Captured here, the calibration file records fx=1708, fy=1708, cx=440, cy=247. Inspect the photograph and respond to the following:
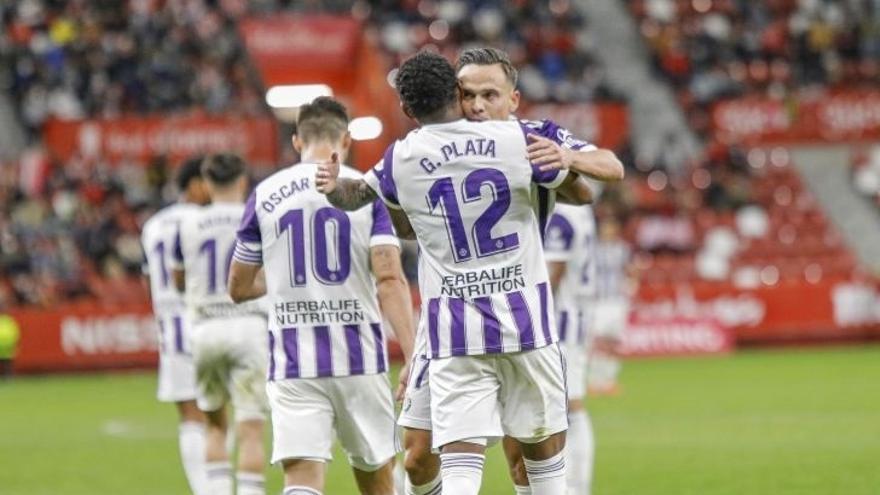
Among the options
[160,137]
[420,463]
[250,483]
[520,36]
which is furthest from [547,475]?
[520,36]

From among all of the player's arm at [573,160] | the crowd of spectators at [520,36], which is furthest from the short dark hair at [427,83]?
the crowd of spectators at [520,36]

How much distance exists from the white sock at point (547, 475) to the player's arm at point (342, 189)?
4.37ft

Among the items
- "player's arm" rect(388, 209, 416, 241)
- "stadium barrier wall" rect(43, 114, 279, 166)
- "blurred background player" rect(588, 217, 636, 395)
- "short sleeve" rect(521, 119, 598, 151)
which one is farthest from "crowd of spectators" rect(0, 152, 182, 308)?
"short sleeve" rect(521, 119, 598, 151)

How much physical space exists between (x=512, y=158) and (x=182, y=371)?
4918 mm

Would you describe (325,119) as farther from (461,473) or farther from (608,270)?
(608,270)

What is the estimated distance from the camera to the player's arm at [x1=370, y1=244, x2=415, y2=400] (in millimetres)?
7762

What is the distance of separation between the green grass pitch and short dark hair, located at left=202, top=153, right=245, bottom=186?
288 centimetres

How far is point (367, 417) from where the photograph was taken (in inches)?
313

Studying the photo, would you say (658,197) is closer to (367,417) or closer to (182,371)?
(182,371)

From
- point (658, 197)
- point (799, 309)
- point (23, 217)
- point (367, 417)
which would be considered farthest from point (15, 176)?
point (367, 417)

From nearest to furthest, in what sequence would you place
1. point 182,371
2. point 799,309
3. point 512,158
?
point 512,158
point 182,371
point 799,309

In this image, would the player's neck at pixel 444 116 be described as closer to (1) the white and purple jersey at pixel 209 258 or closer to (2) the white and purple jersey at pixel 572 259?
(1) the white and purple jersey at pixel 209 258

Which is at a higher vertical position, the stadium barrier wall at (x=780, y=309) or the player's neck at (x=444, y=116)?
the player's neck at (x=444, y=116)

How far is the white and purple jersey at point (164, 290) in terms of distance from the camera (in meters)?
11.2
